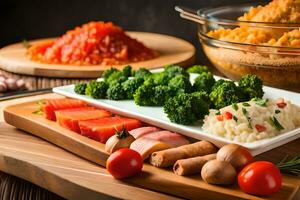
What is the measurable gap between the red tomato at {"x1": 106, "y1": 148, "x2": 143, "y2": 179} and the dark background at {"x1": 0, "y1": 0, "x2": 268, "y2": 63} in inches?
105

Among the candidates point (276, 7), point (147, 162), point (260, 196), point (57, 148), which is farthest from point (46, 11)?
point (260, 196)

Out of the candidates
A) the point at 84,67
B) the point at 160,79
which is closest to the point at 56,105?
the point at 160,79

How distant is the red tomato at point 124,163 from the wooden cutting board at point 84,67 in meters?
1.80

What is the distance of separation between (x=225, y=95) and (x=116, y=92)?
1.68 feet

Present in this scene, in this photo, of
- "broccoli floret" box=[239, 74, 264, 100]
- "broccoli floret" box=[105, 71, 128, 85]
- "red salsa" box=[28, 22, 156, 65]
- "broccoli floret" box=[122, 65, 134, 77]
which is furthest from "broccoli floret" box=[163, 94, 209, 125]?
"red salsa" box=[28, 22, 156, 65]

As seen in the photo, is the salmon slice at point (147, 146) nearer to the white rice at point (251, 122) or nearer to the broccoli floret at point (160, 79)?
the white rice at point (251, 122)

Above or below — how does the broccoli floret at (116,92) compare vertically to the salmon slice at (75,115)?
above

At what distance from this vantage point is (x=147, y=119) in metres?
2.62

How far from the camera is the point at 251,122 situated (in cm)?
238

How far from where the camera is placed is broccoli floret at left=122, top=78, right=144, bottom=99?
291cm

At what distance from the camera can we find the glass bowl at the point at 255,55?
3105mm

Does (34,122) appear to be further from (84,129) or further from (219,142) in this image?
(219,142)

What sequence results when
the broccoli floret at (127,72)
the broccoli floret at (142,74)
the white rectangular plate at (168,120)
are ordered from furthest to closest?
the broccoli floret at (127,72) < the broccoli floret at (142,74) < the white rectangular plate at (168,120)

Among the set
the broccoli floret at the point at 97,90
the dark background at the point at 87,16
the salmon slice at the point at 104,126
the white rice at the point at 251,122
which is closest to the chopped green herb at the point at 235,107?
the white rice at the point at 251,122
